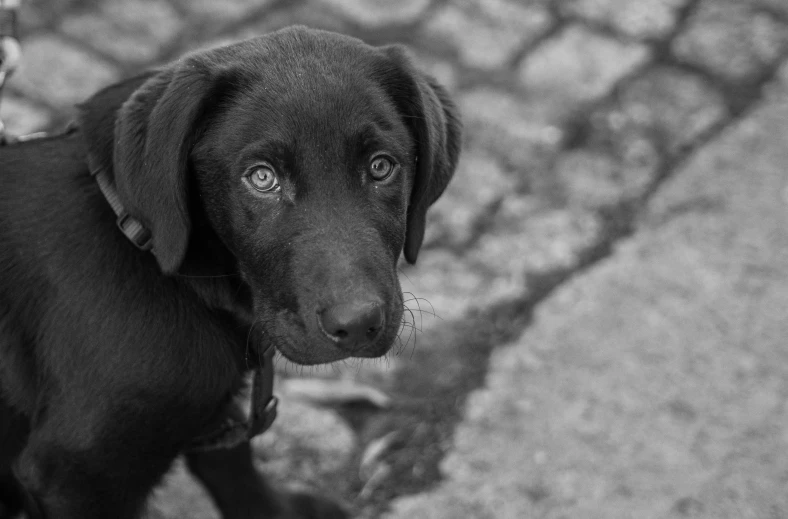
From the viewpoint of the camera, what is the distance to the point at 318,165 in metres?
2.31

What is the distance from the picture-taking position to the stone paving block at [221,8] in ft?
16.5

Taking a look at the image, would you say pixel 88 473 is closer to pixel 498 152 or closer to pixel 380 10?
pixel 498 152

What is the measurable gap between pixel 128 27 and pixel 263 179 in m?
2.99

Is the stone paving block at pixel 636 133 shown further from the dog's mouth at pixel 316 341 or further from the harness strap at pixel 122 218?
the harness strap at pixel 122 218

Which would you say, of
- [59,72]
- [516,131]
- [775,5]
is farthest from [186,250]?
[775,5]

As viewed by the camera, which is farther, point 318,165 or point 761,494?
point 761,494

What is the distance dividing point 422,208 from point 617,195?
1849mm

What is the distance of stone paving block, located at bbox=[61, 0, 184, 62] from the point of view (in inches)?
189

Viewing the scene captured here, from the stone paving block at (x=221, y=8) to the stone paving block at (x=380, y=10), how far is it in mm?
393

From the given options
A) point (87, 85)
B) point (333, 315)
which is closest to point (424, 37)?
point (87, 85)

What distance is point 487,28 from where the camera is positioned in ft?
16.8

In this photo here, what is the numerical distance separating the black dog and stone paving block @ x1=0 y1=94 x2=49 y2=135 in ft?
6.36

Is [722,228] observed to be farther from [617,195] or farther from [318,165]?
[318,165]

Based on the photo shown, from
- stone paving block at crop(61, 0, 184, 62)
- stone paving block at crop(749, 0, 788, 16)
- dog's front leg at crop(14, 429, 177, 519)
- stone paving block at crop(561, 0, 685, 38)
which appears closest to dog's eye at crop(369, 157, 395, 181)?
dog's front leg at crop(14, 429, 177, 519)
